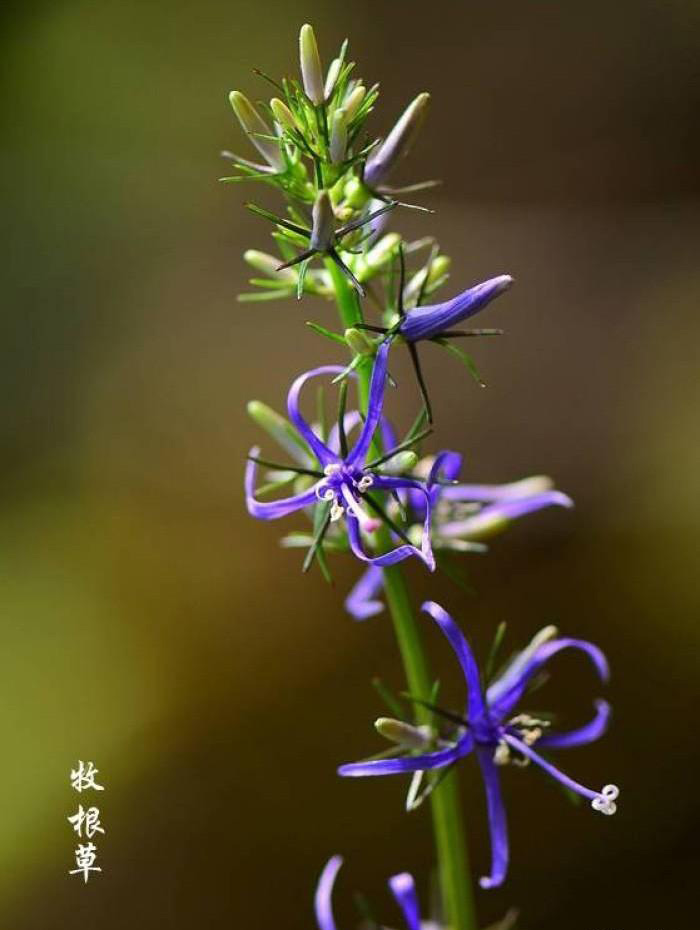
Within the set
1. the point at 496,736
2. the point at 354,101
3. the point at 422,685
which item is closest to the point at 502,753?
the point at 496,736

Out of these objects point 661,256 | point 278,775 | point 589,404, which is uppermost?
point 661,256

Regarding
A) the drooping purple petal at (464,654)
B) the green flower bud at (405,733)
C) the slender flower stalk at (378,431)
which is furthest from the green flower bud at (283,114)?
the green flower bud at (405,733)

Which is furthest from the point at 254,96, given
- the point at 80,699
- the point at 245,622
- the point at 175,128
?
the point at 80,699

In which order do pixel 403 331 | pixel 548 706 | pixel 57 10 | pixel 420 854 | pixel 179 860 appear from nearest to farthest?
pixel 403 331, pixel 179 860, pixel 420 854, pixel 548 706, pixel 57 10

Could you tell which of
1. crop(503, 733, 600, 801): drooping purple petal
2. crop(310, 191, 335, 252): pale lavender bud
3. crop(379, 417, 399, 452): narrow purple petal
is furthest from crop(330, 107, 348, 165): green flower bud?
crop(503, 733, 600, 801): drooping purple petal

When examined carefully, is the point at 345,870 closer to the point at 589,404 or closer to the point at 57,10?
the point at 589,404

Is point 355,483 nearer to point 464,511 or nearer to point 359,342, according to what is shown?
point 359,342
